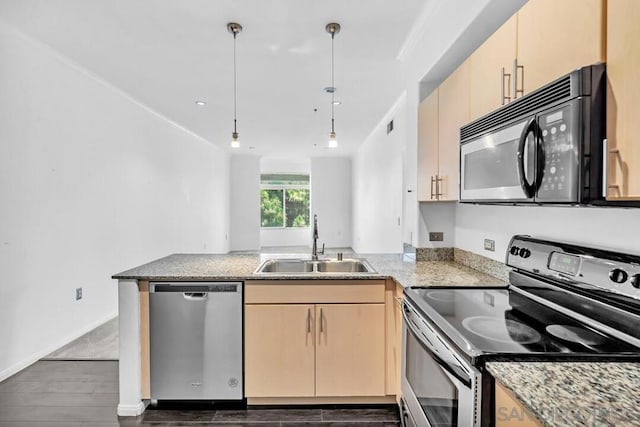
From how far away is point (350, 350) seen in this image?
2289mm

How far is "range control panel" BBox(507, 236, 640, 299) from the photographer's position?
1199 mm

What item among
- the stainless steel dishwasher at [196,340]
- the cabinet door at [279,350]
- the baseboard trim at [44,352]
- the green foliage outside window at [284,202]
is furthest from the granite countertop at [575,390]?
the green foliage outside window at [284,202]

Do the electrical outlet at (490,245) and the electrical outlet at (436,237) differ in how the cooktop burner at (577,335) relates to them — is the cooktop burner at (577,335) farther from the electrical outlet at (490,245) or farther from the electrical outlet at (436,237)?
the electrical outlet at (436,237)

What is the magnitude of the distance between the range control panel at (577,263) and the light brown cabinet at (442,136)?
49cm

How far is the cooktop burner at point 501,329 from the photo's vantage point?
124 centimetres

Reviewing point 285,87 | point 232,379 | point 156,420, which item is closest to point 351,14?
point 285,87

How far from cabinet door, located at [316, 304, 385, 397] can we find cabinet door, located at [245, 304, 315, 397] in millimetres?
71

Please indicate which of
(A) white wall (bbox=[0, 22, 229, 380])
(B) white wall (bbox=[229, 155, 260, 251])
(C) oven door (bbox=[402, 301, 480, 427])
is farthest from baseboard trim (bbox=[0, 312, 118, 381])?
(B) white wall (bbox=[229, 155, 260, 251])

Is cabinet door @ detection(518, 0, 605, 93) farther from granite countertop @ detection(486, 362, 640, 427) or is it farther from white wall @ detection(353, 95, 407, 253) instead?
white wall @ detection(353, 95, 407, 253)

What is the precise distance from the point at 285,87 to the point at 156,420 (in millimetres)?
3326

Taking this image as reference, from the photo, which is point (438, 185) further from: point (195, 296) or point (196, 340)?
point (196, 340)

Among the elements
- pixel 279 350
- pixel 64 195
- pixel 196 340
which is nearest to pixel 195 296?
pixel 196 340

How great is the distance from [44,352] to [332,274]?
2.70 meters

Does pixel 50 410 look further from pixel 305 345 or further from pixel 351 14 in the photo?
pixel 351 14
